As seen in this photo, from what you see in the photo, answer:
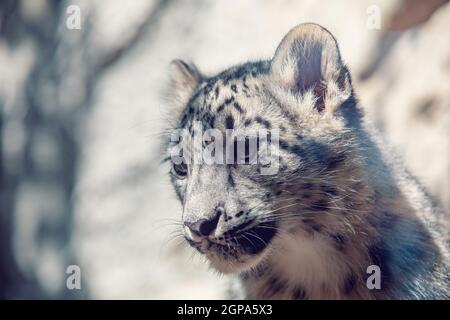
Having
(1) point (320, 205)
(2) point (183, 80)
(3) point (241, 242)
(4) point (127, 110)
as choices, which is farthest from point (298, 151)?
(4) point (127, 110)

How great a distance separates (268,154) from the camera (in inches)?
88.8

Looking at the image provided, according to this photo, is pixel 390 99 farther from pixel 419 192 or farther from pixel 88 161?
pixel 88 161

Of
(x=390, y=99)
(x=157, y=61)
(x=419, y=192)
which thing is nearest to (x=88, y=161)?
(x=157, y=61)

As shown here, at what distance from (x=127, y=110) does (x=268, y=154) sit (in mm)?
1714

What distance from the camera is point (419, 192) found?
263 centimetres

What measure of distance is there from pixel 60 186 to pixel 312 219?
2.13 m

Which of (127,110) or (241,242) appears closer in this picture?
(241,242)

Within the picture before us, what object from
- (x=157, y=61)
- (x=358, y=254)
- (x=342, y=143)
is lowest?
(x=358, y=254)

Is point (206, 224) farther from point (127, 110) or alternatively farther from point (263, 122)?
point (127, 110)

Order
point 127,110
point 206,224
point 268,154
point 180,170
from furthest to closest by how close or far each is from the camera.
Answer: point 127,110
point 180,170
point 268,154
point 206,224

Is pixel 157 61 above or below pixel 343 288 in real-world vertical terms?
above
